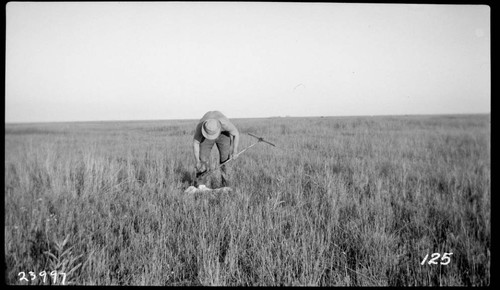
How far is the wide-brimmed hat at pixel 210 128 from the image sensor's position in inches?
140

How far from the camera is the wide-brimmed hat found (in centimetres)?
356

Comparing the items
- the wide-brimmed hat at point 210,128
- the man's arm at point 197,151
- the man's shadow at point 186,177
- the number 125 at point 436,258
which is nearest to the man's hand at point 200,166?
the man's arm at point 197,151

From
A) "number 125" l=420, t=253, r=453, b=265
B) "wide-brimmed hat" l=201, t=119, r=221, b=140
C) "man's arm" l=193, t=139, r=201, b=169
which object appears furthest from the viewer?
"man's arm" l=193, t=139, r=201, b=169

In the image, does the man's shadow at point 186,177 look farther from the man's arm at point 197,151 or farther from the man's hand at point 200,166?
the man's arm at point 197,151

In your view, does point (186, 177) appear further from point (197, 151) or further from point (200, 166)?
point (197, 151)

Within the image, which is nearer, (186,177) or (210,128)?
(210,128)

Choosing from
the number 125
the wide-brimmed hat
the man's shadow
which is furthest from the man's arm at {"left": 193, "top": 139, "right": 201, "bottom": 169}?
the number 125

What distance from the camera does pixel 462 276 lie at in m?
2.09

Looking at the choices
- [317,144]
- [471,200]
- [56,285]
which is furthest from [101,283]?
[317,144]

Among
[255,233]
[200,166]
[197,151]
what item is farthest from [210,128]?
[255,233]

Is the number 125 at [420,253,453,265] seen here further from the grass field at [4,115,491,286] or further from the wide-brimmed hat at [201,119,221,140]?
the wide-brimmed hat at [201,119,221,140]

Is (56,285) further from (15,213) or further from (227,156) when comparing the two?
(227,156)

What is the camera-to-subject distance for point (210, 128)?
3566 millimetres

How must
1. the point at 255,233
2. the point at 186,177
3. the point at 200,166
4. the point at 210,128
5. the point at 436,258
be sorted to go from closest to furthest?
the point at 436,258 → the point at 255,233 → the point at 210,128 → the point at 200,166 → the point at 186,177
